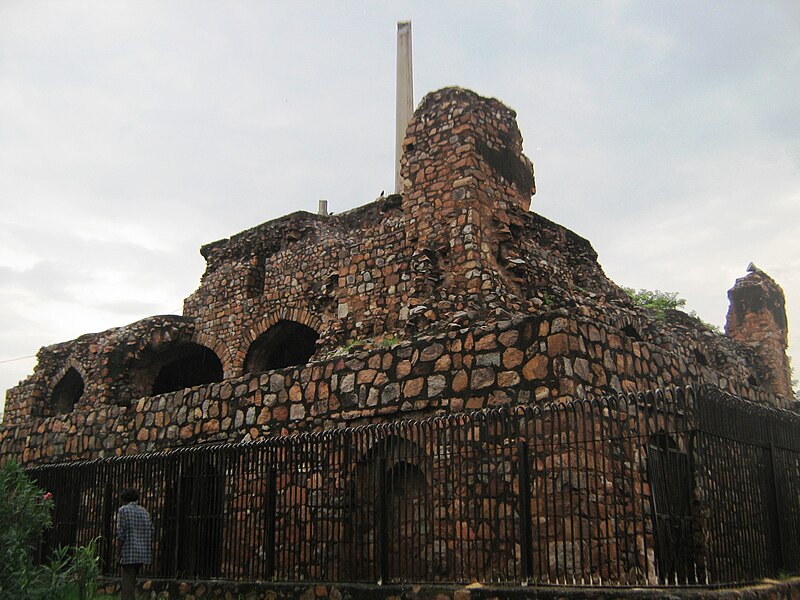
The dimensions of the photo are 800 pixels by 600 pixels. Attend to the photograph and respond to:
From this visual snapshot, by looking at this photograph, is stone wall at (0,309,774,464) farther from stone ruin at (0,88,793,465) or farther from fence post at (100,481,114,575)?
fence post at (100,481,114,575)

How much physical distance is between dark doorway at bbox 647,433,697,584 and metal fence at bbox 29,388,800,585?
0.01 m

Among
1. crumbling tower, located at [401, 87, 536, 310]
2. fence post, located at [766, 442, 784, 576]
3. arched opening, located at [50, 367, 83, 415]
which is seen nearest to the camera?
fence post, located at [766, 442, 784, 576]

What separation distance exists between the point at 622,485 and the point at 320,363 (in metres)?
3.99

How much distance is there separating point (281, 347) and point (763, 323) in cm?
1074

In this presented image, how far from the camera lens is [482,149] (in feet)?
41.0

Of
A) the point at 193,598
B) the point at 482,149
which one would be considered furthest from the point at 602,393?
the point at 482,149

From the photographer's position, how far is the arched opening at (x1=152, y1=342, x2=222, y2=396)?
58.6 ft

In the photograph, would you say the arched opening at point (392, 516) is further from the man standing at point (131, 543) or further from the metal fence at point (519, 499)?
the man standing at point (131, 543)

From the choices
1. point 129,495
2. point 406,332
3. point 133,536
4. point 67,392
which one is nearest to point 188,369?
point 67,392

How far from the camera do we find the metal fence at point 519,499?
5703 mm

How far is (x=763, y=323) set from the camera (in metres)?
18.2

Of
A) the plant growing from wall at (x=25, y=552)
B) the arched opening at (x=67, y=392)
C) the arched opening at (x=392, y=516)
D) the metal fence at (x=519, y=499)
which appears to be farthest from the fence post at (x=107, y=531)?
the arched opening at (x=67, y=392)

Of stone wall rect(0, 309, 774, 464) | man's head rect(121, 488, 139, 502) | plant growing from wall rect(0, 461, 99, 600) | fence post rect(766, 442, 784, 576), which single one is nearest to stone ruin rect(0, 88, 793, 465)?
stone wall rect(0, 309, 774, 464)

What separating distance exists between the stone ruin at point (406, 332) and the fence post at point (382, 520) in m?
0.95
